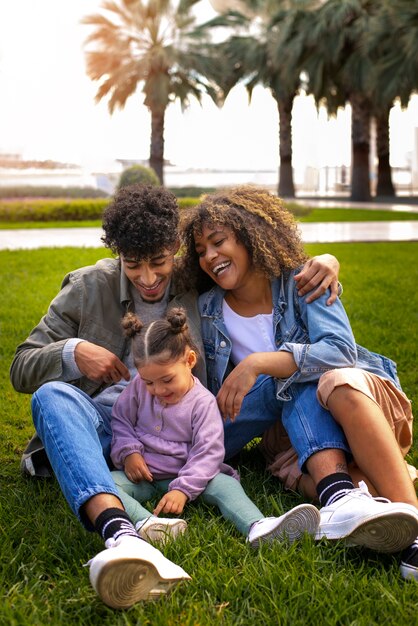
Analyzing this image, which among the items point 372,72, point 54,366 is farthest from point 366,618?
point 372,72

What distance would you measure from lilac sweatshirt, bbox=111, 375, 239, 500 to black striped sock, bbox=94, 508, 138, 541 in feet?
1.51

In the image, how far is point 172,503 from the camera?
2.80m

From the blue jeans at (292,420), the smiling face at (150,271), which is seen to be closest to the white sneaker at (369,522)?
the blue jeans at (292,420)

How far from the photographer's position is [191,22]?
3269cm

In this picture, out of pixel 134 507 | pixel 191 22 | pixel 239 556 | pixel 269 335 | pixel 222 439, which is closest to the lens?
pixel 239 556

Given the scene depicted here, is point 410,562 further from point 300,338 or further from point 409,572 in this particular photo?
point 300,338

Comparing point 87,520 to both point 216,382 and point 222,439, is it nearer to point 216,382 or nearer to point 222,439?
point 222,439

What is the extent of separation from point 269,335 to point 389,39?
88.1 ft

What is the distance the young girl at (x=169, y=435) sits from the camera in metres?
2.86

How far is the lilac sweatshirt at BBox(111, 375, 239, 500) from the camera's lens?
2975 millimetres

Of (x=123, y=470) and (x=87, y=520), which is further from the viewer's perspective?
(x=123, y=470)

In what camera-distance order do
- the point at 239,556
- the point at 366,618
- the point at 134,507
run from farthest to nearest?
the point at 134,507, the point at 239,556, the point at 366,618

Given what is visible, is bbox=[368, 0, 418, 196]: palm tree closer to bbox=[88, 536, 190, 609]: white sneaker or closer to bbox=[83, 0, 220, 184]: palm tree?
bbox=[83, 0, 220, 184]: palm tree

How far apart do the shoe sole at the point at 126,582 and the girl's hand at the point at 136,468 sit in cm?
73
